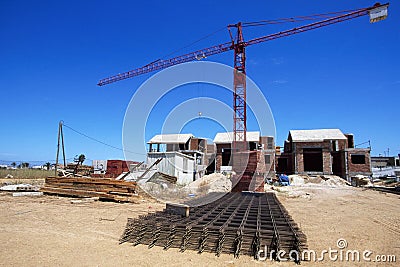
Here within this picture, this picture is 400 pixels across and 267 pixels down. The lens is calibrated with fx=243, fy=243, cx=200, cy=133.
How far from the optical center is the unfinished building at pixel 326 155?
2702 centimetres

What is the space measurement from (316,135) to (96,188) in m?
26.5

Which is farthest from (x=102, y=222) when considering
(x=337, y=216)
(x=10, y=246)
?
(x=337, y=216)

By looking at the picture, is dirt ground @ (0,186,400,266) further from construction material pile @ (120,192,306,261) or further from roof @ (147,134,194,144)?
roof @ (147,134,194,144)

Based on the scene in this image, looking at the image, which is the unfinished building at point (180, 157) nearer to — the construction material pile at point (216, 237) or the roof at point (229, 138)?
the roof at point (229, 138)

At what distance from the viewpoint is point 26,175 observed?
27.0 m

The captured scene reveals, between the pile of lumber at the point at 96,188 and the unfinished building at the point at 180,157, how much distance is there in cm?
527

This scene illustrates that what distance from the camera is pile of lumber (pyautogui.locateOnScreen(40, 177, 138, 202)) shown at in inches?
455

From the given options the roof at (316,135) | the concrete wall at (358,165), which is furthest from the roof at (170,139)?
the concrete wall at (358,165)

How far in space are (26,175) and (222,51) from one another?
29.1 meters

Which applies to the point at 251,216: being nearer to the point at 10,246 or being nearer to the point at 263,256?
the point at 263,256

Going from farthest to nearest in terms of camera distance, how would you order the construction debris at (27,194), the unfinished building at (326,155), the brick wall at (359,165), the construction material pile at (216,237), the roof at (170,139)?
the roof at (170,139) < the unfinished building at (326,155) < the brick wall at (359,165) < the construction debris at (27,194) < the construction material pile at (216,237)

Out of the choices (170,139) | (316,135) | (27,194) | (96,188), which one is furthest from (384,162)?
(27,194)

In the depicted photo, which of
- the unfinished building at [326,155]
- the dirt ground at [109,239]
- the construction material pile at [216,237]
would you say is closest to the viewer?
the dirt ground at [109,239]

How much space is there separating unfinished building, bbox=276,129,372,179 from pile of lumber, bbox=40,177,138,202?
22.2m
